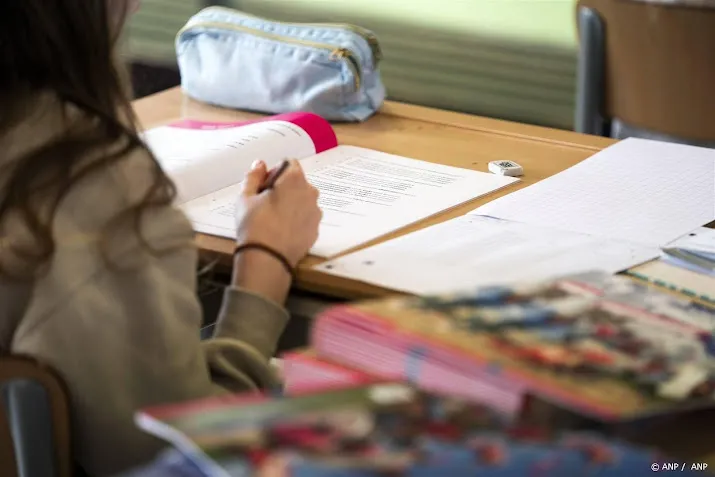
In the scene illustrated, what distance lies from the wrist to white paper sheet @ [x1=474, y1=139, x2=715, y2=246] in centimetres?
30

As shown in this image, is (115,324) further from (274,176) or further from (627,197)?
(627,197)

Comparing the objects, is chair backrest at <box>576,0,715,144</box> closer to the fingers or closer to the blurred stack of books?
the fingers

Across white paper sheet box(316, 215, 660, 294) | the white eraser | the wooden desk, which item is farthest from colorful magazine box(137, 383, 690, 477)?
the white eraser

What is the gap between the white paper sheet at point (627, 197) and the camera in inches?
56.2

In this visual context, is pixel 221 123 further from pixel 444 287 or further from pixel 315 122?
pixel 444 287

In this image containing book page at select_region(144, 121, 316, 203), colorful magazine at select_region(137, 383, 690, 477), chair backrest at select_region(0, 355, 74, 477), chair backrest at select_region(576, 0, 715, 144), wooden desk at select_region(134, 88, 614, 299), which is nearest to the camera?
colorful magazine at select_region(137, 383, 690, 477)

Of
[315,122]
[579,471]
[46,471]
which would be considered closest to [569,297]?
[579,471]

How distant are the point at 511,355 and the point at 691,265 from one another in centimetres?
54

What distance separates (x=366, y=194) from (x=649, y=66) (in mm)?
1010

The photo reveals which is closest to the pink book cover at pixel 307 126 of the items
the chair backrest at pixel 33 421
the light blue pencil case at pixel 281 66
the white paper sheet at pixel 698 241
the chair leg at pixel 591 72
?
the light blue pencil case at pixel 281 66

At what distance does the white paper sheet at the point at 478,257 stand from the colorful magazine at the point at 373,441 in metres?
0.46

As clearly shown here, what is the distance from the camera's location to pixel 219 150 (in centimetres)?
163

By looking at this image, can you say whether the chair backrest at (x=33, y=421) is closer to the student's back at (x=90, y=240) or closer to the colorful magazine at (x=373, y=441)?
the student's back at (x=90, y=240)

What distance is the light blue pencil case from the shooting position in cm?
188
